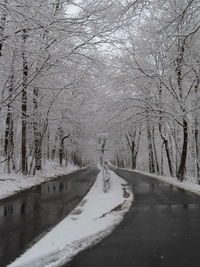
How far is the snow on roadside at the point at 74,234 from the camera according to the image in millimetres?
5168

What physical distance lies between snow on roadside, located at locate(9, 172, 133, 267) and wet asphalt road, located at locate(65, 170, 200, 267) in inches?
9.3

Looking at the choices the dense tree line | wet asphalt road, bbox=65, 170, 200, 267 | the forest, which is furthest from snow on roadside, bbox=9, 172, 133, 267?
the dense tree line

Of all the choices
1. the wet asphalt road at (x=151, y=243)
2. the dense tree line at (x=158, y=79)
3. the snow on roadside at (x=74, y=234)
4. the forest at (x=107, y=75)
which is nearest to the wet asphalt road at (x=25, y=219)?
the snow on roadside at (x=74, y=234)

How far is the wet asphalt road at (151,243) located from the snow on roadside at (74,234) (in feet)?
0.78

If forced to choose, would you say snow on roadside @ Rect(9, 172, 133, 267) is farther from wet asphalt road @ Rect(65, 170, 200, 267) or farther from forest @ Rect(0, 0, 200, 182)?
forest @ Rect(0, 0, 200, 182)

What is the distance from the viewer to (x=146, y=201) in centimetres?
1173

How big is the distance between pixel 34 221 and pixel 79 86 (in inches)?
494

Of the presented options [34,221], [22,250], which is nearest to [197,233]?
[22,250]

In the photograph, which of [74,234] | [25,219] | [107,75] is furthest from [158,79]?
[74,234]

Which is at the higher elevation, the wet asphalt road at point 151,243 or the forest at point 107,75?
the forest at point 107,75

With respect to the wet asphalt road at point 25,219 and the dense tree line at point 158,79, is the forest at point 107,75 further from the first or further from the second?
the wet asphalt road at point 25,219

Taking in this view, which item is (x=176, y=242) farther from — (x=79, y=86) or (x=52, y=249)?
(x=79, y=86)

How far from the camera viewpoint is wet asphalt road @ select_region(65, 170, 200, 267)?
4992 millimetres

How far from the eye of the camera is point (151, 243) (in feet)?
19.6
